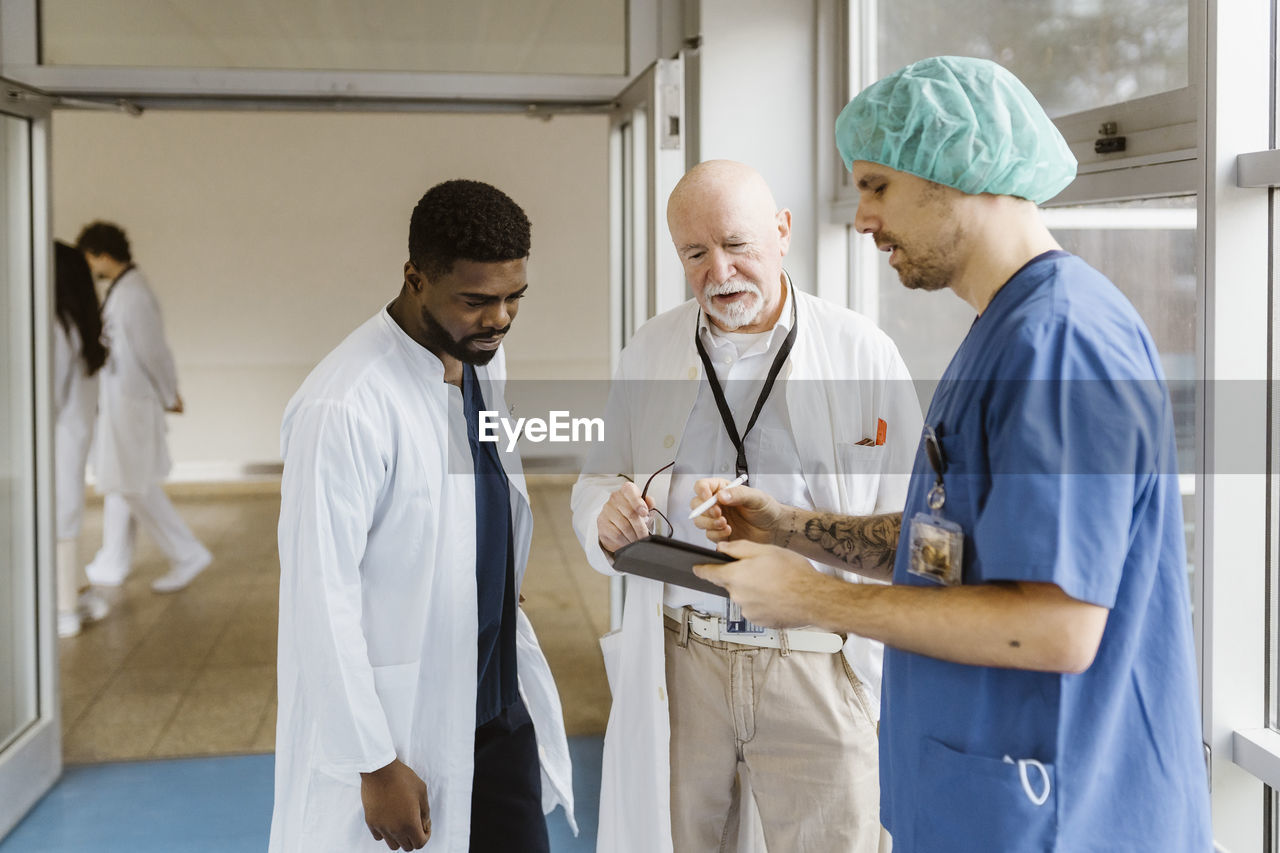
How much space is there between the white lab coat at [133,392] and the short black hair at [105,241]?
0.35ft

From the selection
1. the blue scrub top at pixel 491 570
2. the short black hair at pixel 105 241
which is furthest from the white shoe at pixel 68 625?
the blue scrub top at pixel 491 570

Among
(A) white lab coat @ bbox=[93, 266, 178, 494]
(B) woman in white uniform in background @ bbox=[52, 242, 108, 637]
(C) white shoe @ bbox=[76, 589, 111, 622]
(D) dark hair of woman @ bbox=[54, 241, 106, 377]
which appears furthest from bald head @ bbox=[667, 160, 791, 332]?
(C) white shoe @ bbox=[76, 589, 111, 622]

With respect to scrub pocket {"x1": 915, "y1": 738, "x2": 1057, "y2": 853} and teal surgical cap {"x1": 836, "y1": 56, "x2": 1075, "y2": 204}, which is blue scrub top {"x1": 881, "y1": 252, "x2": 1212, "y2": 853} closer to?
scrub pocket {"x1": 915, "y1": 738, "x2": 1057, "y2": 853}

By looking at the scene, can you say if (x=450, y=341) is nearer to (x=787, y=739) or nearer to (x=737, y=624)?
(x=737, y=624)

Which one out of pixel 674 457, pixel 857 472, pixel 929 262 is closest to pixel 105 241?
pixel 674 457

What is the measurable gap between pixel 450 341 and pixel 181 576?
402 centimetres

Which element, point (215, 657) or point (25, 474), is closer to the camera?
point (25, 474)

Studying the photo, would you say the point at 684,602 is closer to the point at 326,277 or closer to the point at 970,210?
the point at 970,210

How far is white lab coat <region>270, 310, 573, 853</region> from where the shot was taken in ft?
5.61

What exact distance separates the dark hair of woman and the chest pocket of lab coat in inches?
128

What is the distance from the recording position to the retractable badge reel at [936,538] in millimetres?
1200

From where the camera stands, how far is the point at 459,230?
1.83 meters

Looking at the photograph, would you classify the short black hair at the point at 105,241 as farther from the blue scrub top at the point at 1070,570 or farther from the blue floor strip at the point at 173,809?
the blue scrub top at the point at 1070,570

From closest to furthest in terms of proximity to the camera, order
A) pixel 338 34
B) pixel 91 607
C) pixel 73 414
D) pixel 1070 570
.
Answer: pixel 1070 570 → pixel 338 34 → pixel 73 414 → pixel 91 607
